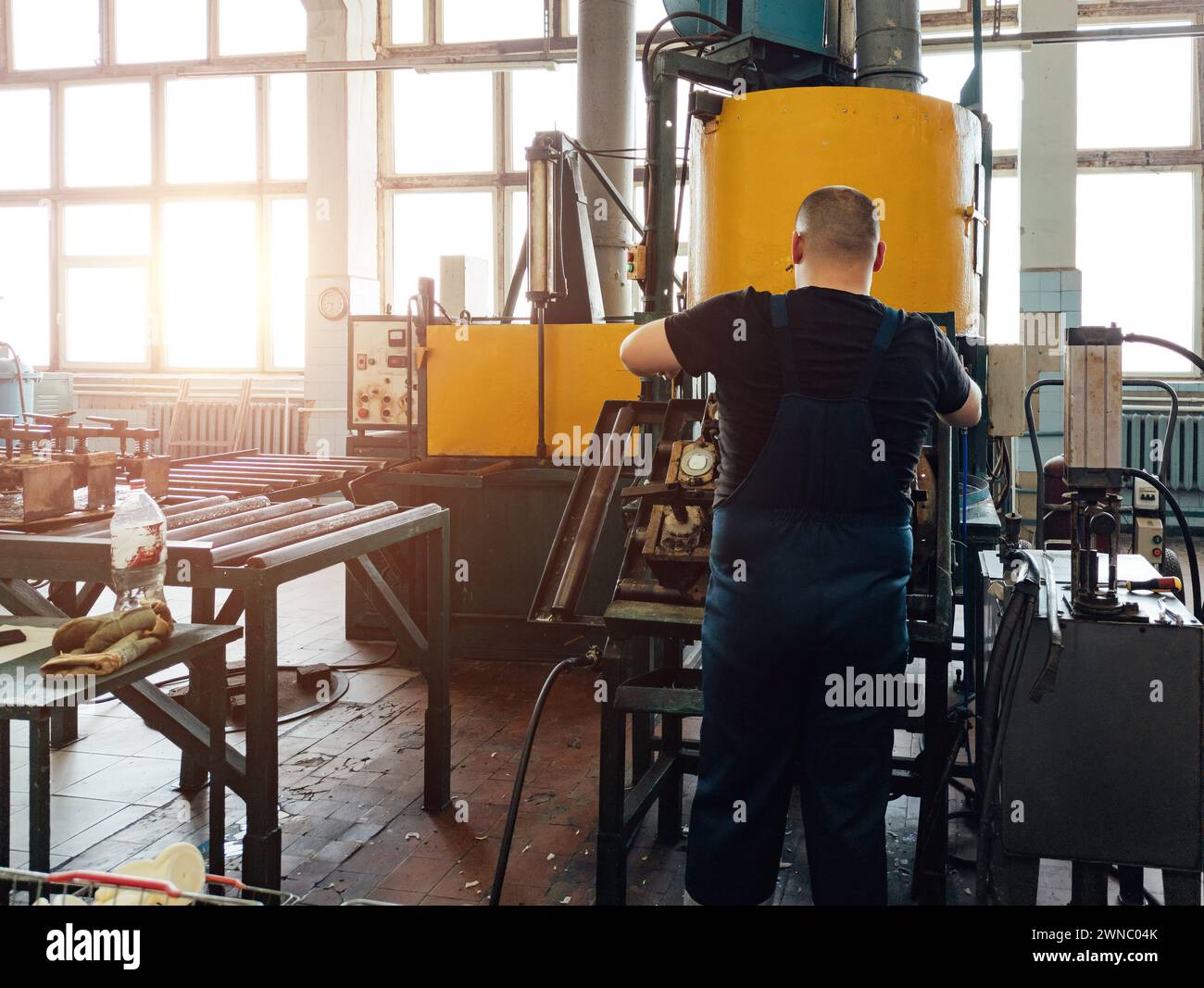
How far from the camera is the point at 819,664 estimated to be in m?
Result: 1.69

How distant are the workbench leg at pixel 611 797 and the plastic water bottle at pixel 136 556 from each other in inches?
35.5

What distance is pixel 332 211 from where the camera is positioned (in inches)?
339

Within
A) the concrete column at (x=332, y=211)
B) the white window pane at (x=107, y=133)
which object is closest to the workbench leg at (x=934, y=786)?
the concrete column at (x=332, y=211)

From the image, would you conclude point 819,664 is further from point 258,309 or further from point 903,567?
point 258,309

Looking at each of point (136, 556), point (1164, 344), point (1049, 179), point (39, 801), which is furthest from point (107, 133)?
point (1164, 344)

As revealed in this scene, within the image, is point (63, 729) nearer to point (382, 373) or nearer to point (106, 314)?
point (382, 373)

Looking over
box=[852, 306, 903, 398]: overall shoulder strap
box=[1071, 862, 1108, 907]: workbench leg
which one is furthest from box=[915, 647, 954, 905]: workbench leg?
box=[852, 306, 903, 398]: overall shoulder strap

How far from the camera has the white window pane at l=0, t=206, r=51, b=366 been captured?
10.1 meters

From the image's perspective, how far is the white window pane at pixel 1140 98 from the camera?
7852mm

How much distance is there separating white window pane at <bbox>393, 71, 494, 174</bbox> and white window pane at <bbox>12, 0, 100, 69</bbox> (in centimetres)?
318

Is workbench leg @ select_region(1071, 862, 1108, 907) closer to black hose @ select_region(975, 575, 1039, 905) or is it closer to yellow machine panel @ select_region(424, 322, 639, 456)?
black hose @ select_region(975, 575, 1039, 905)
